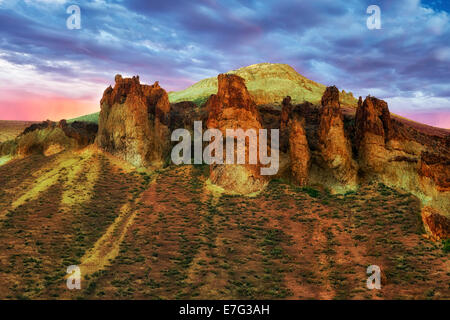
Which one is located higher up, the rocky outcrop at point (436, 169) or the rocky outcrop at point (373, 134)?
the rocky outcrop at point (373, 134)

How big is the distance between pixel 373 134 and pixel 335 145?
18.1ft

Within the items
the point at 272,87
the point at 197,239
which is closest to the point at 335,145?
the point at 197,239

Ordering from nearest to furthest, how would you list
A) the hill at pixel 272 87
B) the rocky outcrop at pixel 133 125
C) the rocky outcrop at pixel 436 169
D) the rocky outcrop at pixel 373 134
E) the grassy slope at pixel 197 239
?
the grassy slope at pixel 197 239 → the rocky outcrop at pixel 436 169 → the rocky outcrop at pixel 373 134 → the rocky outcrop at pixel 133 125 → the hill at pixel 272 87

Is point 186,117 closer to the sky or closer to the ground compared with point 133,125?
Answer: closer to the sky

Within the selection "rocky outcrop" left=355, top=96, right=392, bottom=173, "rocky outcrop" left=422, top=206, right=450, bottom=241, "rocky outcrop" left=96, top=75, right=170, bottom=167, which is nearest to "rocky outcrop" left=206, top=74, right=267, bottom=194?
"rocky outcrop" left=96, top=75, right=170, bottom=167

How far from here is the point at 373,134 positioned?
56.0 m

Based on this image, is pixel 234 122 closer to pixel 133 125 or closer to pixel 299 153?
pixel 299 153

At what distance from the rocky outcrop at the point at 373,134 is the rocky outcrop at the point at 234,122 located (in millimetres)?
14368

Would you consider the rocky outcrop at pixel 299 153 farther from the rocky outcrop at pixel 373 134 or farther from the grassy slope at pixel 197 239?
the rocky outcrop at pixel 373 134

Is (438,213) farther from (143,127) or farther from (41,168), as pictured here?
(41,168)

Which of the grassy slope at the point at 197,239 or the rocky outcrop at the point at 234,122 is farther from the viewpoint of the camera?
the rocky outcrop at the point at 234,122

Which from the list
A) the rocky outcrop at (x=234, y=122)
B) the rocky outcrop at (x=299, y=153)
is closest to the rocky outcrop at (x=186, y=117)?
the rocky outcrop at (x=234, y=122)

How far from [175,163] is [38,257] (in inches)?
1080

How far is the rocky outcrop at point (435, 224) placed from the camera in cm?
4041
